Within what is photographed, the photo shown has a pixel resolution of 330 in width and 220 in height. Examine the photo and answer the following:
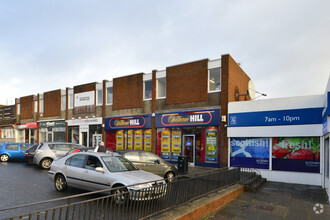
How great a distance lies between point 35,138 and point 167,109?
2084 cm

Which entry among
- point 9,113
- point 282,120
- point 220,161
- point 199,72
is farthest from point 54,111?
point 282,120

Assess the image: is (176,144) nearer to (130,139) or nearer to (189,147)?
(189,147)

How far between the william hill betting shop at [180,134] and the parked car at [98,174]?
8820 millimetres

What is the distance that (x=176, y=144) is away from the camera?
55.5 ft

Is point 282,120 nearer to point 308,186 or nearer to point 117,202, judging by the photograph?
point 308,186

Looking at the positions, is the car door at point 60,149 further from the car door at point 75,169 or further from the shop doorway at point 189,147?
the shop doorway at point 189,147

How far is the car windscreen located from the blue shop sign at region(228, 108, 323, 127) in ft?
28.8

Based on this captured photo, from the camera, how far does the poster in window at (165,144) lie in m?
17.3

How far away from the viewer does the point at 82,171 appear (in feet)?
24.3

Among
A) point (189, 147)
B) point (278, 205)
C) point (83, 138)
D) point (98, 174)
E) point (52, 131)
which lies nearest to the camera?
point (98, 174)

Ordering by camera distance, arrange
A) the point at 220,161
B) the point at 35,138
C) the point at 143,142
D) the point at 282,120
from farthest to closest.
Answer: the point at 35,138, the point at 143,142, the point at 220,161, the point at 282,120

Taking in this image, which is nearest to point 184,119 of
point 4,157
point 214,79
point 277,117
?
point 214,79

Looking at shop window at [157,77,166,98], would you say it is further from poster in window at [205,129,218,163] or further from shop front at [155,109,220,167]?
poster in window at [205,129,218,163]

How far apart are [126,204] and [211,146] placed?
11659 mm
